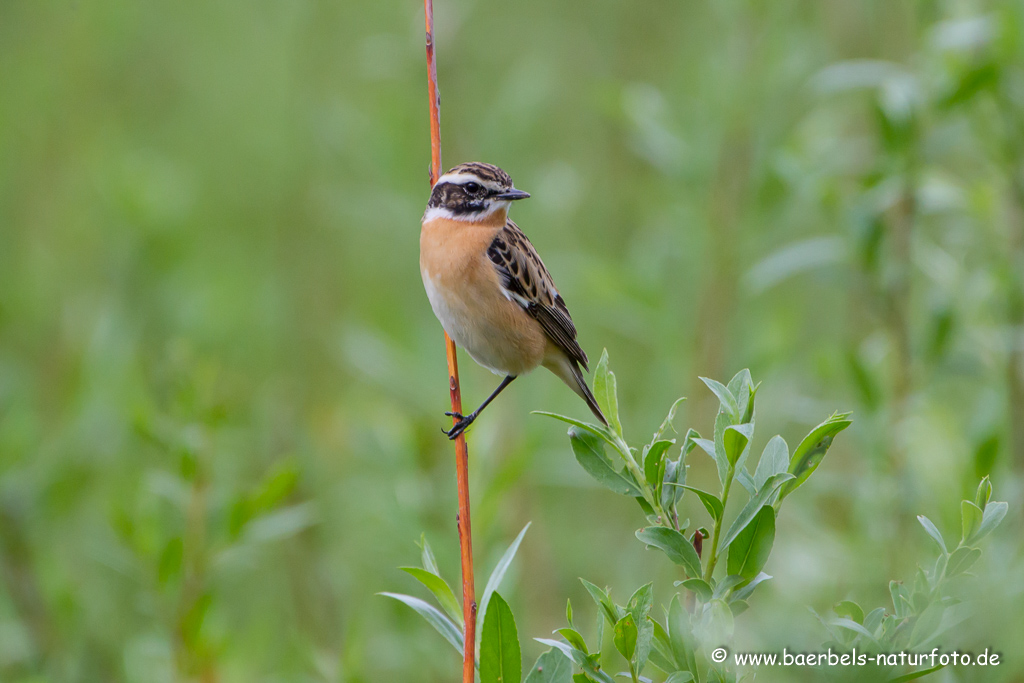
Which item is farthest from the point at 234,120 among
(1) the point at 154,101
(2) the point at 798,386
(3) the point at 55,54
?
(2) the point at 798,386

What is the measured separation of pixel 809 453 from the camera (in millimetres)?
1817

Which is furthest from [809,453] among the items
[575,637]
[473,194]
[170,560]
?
[473,194]

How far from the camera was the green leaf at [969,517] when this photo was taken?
167 cm

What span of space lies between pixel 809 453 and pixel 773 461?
0.33 feet

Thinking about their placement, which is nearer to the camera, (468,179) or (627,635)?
(627,635)

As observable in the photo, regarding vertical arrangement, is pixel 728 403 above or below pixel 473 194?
above

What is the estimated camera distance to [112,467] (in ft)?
15.9

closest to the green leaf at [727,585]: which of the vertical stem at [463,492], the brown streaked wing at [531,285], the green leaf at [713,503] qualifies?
the green leaf at [713,503]

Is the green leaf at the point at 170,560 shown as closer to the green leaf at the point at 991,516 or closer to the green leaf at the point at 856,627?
the green leaf at the point at 856,627

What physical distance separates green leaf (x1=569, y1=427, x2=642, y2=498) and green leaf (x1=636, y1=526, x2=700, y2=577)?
0.38 feet

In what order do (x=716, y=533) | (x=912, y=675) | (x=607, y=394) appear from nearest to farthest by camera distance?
(x=912, y=675), (x=716, y=533), (x=607, y=394)

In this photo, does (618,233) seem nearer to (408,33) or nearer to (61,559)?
(408,33)

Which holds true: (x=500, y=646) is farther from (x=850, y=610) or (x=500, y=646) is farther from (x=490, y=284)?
(x=490, y=284)

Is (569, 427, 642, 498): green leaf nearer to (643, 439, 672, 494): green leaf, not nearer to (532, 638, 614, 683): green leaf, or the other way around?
(643, 439, 672, 494): green leaf
